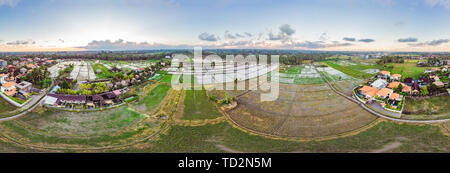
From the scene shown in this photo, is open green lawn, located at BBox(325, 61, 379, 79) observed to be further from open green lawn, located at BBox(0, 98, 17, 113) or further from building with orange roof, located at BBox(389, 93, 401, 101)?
open green lawn, located at BBox(0, 98, 17, 113)

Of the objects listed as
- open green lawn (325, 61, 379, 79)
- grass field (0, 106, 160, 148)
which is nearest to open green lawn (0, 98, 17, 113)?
grass field (0, 106, 160, 148)

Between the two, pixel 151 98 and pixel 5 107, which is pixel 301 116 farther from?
pixel 5 107

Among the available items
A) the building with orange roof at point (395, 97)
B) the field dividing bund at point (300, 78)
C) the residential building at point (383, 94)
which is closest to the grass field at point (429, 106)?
the building with orange roof at point (395, 97)

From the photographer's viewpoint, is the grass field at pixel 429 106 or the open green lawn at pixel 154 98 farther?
the open green lawn at pixel 154 98

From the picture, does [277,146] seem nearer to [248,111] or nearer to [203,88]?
[248,111]

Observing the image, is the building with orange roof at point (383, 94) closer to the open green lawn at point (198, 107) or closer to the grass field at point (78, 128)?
the open green lawn at point (198, 107)

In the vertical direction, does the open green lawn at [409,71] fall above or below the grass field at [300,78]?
above

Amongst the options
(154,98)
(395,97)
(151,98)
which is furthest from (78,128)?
(395,97)
